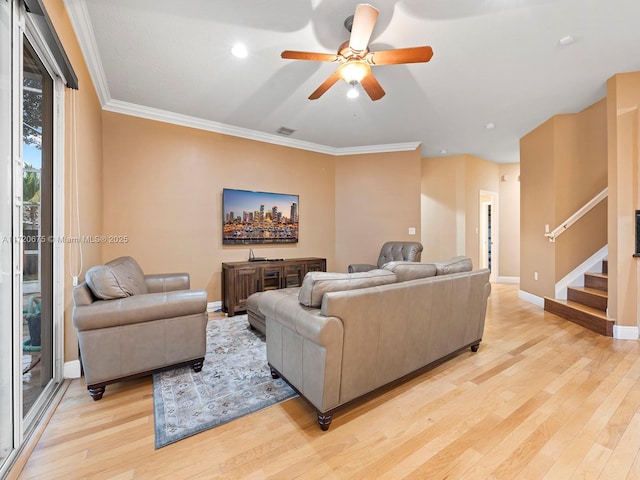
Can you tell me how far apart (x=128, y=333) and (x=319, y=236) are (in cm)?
357

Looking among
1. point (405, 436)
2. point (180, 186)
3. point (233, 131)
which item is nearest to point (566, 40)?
point (405, 436)

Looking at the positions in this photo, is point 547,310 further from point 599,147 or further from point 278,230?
point 278,230

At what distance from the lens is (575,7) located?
6.61 ft

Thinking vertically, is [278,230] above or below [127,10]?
below

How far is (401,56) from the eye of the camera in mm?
2051

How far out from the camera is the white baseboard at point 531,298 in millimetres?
4277

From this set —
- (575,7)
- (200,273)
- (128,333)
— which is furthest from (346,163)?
(128,333)

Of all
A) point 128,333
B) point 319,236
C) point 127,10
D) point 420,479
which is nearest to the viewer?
point 420,479

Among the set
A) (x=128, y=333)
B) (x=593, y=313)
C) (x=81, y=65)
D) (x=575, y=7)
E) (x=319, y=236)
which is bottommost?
(x=593, y=313)

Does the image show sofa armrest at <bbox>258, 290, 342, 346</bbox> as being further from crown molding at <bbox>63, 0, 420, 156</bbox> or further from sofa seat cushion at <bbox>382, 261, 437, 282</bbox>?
crown molding at <bbox>63, 0, 420, 156</bbox>

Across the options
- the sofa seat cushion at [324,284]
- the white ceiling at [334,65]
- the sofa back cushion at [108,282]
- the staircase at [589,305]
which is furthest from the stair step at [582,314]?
the sofa back cushion at [108,282]

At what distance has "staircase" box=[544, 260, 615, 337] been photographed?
3120 millimetres

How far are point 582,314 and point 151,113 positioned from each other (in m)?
6.01

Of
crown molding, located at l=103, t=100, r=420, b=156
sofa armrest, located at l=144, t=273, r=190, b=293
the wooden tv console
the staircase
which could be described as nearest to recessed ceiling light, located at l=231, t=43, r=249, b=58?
crown molding, located at l=103, t=100, r=420, b=156
